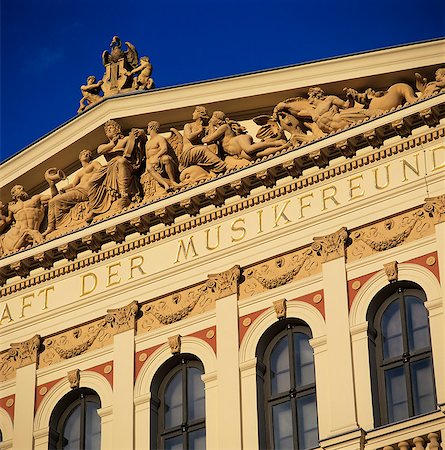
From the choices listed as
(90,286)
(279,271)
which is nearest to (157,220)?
(90,286)

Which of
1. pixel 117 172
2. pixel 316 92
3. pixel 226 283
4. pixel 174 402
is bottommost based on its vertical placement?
pixel 174 402

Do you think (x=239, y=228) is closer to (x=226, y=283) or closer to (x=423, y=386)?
(x=226, y=283)

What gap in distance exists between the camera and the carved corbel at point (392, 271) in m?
34.7

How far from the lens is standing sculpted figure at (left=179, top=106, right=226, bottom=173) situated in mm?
37469

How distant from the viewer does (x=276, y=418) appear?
34812mm

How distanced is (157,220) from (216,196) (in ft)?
4.42

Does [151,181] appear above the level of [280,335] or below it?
above

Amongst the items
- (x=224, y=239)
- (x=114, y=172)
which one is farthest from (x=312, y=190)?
(x=114, y=172)

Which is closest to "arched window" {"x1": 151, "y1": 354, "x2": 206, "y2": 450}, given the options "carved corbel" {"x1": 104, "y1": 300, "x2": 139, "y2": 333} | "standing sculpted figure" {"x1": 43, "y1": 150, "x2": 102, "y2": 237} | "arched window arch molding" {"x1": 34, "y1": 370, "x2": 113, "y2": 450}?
"arched window arch molding" {"x1": 34, "y1": 370, "x2": 113, "y2": 450}

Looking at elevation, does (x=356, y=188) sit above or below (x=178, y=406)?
above

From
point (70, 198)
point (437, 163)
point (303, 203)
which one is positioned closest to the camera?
point (437, 163)

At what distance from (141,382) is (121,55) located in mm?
7118

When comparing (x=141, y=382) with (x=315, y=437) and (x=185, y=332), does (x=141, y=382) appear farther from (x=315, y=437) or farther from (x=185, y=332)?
(x=315, y=437)

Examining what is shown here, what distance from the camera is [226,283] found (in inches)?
1425
